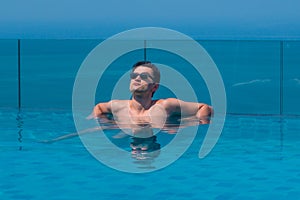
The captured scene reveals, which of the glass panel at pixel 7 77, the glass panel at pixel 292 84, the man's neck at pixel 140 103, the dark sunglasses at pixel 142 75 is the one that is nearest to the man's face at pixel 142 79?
the dark sunglasses at pixel 142 75

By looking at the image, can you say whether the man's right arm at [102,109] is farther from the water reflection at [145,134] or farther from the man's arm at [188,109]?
the man's arm at [188,109]

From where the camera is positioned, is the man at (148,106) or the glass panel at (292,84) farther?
the glass panel at (292,84)

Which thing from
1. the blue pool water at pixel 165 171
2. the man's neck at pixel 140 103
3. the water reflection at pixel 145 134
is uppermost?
the man's neck at pixel 140 103

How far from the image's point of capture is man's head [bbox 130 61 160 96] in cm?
853

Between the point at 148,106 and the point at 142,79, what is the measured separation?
0.41 metres

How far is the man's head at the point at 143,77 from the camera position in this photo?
28.0 ft

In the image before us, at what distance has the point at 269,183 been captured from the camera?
6051mm

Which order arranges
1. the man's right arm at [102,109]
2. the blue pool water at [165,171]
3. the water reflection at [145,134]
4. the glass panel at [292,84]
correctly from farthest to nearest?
the glass panel at [292,84] → the man's right arm at [102,109] → the water reflection at [145,134] → the blue pool water at [165,171]

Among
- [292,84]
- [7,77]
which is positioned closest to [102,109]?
[7,77]

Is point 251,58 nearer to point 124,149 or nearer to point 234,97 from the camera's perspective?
point 234,97

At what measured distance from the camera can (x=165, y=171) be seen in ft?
21.1

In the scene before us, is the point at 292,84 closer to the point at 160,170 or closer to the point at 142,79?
the point at 142,79

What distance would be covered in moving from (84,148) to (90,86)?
9574 mm

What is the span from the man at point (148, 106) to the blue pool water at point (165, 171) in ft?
1.24
